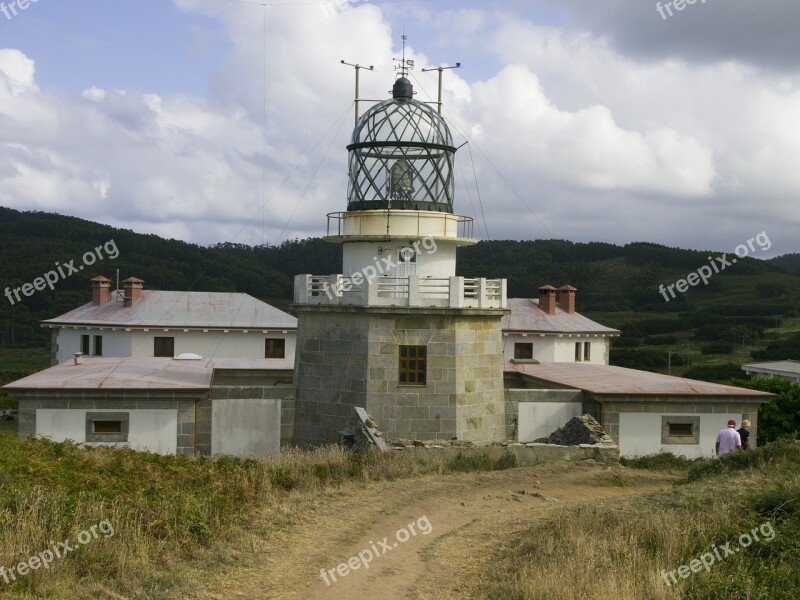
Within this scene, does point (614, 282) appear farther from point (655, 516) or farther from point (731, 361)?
point (655, 516)

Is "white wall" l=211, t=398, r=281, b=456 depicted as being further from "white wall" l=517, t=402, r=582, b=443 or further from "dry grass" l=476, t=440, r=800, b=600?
Result: "dry grass" l=476, t=440, r=800, b=600

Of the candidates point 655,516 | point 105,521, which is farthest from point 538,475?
point 105,521

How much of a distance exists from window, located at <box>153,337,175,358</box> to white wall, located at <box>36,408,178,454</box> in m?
17.3

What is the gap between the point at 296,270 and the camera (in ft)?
316

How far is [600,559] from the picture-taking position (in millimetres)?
7828

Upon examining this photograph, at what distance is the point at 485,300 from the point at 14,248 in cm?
7510

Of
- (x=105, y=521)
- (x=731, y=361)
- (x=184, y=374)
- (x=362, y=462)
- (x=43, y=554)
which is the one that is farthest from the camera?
(x=731, y=361)

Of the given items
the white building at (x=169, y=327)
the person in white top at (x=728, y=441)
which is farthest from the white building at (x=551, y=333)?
the person in white top at (x=728, y=441)

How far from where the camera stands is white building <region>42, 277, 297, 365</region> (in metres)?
35.0

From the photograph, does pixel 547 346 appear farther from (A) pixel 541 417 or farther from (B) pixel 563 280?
(B) pixel 563 280

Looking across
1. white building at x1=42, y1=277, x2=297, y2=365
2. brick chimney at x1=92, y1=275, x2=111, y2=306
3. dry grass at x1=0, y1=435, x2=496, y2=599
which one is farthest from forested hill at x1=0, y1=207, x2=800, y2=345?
dry grass at x1=0, y1=435, x2=496, y2=599

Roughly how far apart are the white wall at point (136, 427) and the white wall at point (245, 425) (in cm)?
86

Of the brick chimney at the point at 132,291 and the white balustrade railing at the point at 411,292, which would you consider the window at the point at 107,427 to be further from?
the brick chimney at the point at 132,291

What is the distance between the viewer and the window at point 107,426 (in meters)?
18.0
